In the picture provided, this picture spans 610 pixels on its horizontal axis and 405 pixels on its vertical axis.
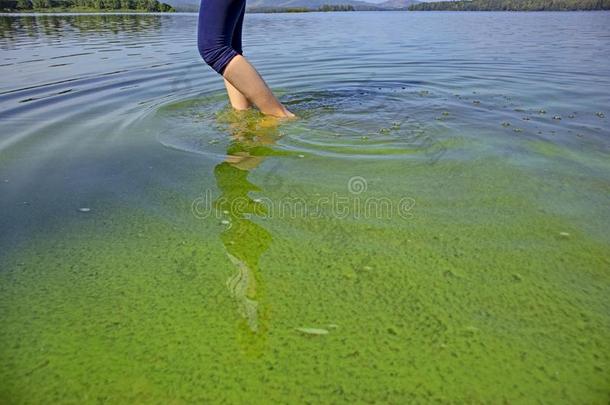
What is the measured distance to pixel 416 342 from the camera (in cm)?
130

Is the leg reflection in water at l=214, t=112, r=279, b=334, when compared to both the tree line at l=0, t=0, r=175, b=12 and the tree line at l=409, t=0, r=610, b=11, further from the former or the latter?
the tree line at l=409, t=0, r=610, b=11

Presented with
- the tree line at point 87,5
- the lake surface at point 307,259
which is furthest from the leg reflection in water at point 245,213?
the tree line at point 87,5

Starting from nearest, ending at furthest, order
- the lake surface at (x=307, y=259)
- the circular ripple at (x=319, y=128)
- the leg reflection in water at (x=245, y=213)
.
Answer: the lake surface at (x=307, y=259), the leg reflection in water at (x=245, y=213), the circular ripple at (x=319, y=128)

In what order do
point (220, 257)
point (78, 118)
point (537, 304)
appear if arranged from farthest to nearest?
point (78, 118), point (220, 257), point (537, 304)

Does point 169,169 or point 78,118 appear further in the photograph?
point 78,118

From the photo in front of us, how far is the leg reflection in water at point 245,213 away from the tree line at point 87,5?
6447cm

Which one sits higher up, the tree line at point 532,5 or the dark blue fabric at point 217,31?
the tree line at point 532,5

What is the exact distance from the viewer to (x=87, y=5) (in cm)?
6350

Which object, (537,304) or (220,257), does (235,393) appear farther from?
(537,304)

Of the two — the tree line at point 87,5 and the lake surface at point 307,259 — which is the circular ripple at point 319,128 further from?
the tree line at point 87,5

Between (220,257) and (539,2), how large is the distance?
105 meters

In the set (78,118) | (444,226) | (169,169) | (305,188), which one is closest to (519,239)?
(444,226)

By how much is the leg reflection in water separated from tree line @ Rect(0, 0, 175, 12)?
64.5m

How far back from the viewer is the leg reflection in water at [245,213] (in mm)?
1513
